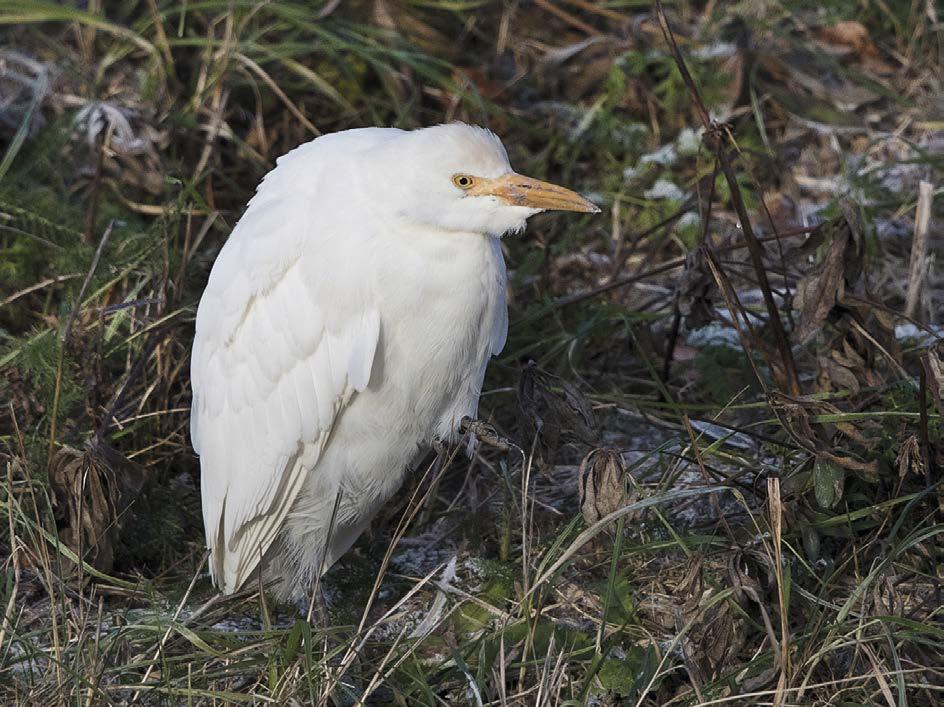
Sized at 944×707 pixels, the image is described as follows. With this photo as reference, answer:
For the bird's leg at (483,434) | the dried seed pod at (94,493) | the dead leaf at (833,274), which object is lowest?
the dried seed pod at (94,493)

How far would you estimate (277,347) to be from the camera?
2730 millimetres

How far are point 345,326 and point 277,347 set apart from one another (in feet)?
0.66

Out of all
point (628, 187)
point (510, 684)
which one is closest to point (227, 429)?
point (510, 684)

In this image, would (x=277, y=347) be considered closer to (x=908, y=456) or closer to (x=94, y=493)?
(x=94, y=493)

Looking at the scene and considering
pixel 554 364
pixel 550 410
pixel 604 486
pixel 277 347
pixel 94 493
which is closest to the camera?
pixel 604 486

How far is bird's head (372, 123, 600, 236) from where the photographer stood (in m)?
2.46

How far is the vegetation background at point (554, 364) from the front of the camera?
2477 millimetres

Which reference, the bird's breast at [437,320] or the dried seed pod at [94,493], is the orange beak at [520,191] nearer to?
the bird's breast at [437,320]

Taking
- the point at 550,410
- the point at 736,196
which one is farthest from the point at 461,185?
the point at 736,196

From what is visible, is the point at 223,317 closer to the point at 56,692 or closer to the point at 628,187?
the point at 56,692

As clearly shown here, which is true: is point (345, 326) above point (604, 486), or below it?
above

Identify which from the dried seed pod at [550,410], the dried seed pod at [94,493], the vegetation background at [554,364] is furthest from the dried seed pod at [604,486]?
the dried seed pod at [94,493]

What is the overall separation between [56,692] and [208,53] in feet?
9.20

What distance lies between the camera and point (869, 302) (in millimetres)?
2648
